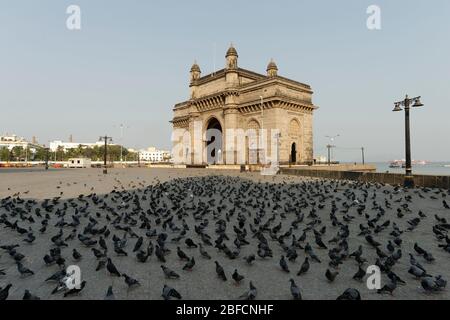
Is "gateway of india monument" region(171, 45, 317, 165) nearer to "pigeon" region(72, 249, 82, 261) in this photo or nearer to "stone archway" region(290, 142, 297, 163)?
"stone archway" region(290, 142, 297, 163)

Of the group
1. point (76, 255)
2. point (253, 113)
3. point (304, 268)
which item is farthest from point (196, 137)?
point (304, 268)

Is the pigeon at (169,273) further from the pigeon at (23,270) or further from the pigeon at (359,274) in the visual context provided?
the pigeon at (359,274)

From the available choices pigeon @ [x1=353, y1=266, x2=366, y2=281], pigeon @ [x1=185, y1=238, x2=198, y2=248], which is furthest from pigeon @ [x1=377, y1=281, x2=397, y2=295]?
pigeon @ [x1=185, y1=238, x2=198, y2=248]

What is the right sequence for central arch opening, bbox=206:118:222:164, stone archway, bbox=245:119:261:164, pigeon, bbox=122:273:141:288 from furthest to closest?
central arch opening, bbox=206:118:222:164 → stone archway, bbox=245:119:261:164 → pigeon, bbox=122:273:141:288

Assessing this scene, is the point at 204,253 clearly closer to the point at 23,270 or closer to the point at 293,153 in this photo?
the point at 23,270

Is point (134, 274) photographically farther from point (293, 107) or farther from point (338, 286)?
point (293, 107)

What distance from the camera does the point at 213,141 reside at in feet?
203

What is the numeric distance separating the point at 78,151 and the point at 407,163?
147273mm

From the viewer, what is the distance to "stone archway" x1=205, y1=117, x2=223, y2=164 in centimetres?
5748

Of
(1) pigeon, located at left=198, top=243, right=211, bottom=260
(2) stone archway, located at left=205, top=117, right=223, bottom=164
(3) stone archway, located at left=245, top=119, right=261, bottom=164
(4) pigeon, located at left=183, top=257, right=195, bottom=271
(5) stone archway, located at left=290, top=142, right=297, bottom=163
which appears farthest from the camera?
(2) stone archway, located at left=205, top=117, right=223, bottom=164
